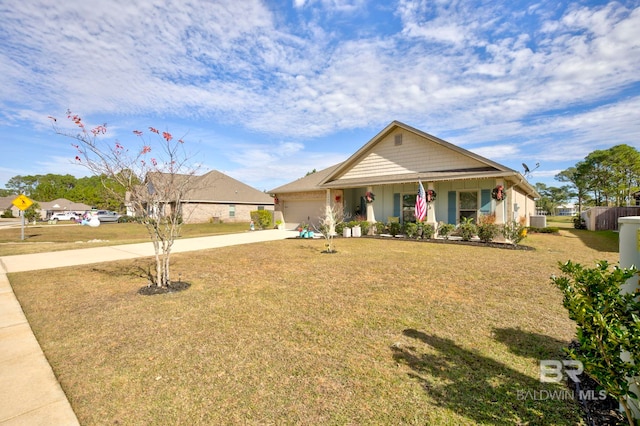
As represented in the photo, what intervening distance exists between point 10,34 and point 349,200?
16.2 meters

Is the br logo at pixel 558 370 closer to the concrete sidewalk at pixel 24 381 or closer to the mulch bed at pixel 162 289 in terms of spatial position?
the concrete sidewalk at pixel 24 381

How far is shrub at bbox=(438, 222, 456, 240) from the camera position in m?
13.5

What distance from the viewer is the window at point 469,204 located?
13789 millimetres

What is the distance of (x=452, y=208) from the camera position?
14.2m

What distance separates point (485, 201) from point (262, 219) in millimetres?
16154

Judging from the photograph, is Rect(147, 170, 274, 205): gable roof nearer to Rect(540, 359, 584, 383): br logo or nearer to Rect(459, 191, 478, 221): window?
Rect(459, 191, 478, 221): window

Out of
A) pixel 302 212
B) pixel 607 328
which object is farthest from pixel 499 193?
pixel 302 212

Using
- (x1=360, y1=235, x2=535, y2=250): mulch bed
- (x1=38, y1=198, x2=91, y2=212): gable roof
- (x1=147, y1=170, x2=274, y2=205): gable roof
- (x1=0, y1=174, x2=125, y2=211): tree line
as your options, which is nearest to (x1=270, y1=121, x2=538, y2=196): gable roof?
(x1=360, y1=235, x2=535, y2=250): mulch bed

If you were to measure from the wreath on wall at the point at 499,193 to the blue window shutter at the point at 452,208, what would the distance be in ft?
6.05

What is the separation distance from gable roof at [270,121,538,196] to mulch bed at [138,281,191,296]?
11363 mm

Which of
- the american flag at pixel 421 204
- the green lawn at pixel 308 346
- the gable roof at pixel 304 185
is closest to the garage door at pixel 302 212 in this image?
the gable roof at pixel 304 185

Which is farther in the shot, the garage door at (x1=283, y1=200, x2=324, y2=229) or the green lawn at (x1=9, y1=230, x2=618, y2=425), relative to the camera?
the garage door at (x1=283, y1=200, x2=324, y2=229)

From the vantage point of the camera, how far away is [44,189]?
229 ft

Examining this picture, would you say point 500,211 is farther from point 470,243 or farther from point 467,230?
point 470,243
